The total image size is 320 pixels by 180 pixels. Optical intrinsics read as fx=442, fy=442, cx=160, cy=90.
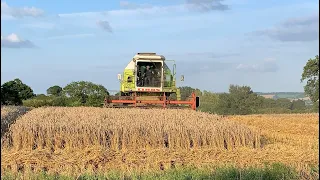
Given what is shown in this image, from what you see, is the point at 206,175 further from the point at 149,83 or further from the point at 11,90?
the point at 149,83

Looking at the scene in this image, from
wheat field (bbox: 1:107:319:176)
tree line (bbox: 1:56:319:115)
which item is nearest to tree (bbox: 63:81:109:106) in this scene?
tree line (bbox: 1:56:319:115)

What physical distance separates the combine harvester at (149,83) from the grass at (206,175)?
11.7m

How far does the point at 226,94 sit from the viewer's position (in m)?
36.1

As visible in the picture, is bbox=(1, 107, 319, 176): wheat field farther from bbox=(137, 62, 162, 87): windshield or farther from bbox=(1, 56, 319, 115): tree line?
bbox=(1, 56, 319, 115): tree line

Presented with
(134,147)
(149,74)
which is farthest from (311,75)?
(134,147)

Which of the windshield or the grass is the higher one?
the windshield

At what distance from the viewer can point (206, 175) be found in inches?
253

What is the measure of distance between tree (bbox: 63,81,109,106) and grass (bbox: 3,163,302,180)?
619 inches

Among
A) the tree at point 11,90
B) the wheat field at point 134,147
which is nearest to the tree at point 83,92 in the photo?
the wheat field at point 134,147

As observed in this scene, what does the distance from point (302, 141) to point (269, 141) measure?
2.87 feet

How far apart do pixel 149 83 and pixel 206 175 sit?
13.4m

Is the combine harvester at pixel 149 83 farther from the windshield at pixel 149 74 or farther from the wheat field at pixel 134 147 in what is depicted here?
the wheat field at pixel 134 147

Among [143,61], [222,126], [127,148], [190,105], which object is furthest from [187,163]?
[143,61]

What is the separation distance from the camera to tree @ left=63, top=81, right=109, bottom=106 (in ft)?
73.5
